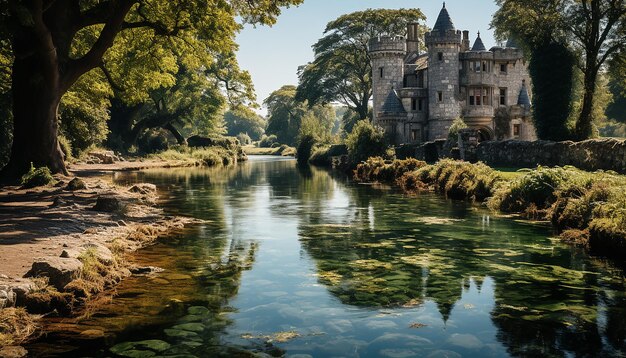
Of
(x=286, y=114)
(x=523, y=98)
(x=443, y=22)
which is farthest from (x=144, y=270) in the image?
(x=286, y=114)

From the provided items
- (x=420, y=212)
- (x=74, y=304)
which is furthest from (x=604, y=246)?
(x=74, y=304)

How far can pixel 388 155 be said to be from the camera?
4362cm

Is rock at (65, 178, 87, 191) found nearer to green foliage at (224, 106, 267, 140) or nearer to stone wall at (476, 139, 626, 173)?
stone wall at (476, 139, 626, 173)

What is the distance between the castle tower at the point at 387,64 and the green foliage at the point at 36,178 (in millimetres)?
42868

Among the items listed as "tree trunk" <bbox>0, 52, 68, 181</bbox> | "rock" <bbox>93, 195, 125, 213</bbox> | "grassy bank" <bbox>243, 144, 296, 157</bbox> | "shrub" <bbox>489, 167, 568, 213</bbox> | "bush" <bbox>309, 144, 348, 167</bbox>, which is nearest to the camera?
"rock" <bbox>93, 195, 125, 213</bbox>

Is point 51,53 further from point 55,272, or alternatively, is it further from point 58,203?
point 55,272

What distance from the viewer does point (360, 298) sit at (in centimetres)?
910

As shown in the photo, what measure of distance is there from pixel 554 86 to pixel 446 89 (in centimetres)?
1826

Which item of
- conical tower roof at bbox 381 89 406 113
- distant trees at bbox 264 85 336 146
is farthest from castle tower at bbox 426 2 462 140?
distant trees at bbox 264 85 336 146

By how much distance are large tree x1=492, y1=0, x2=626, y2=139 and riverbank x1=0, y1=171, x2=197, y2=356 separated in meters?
27.3

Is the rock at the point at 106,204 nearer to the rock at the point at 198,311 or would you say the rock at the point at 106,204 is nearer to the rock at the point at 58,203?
the rock at the point at 58,203

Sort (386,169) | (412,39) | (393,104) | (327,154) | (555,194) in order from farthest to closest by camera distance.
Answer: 1. (412,39)
2. (327,154)
3. (393,104)
4. (386,169)
5. (555,194)

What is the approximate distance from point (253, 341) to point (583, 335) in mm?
4274

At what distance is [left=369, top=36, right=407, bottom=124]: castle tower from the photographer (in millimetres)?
60656
